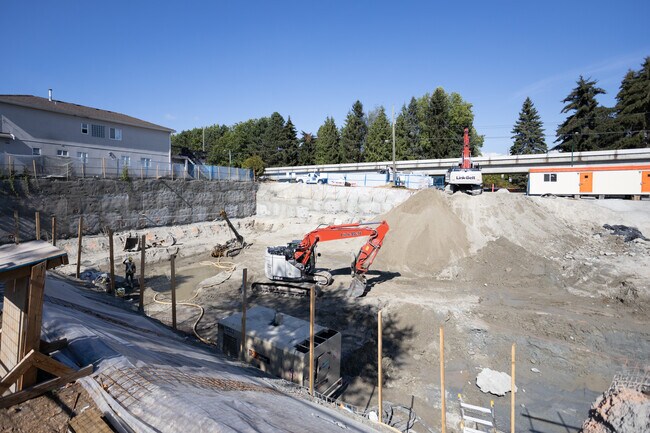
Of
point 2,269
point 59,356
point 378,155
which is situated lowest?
point 59,356

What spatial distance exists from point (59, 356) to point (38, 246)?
138 centimetres

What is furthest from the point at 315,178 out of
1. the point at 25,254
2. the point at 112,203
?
the point at 25,254

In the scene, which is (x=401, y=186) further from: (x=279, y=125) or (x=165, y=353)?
(x=279, y=125)

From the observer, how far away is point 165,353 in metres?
5.98

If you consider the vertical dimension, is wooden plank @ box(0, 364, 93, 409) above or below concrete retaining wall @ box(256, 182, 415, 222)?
below

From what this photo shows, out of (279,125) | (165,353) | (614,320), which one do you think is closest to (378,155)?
(279,125)

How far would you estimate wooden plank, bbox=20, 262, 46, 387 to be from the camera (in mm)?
3725

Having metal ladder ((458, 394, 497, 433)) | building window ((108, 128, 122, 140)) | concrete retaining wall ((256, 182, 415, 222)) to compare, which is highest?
building window ((108, 128, 122, 140))

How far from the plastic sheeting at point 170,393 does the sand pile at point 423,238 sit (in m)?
13.9

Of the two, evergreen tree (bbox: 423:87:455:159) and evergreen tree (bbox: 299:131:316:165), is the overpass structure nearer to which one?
evergreen tree (bbox: 423:87:455:159)

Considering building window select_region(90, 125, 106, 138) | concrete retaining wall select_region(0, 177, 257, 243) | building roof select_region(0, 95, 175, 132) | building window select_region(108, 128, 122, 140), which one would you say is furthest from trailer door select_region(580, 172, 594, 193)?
building window select_region(90, 125, 106, 138)

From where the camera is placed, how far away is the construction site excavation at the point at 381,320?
16.4 feet

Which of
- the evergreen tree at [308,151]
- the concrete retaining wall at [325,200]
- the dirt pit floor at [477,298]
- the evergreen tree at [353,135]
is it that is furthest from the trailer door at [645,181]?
the evergreen tree at [308,151]

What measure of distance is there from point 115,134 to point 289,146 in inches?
1450
